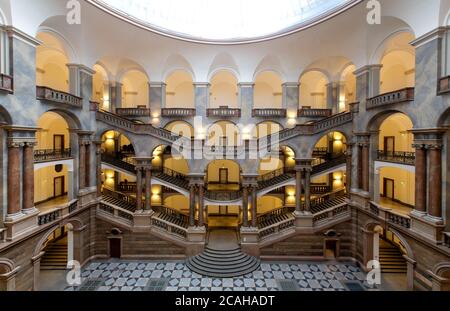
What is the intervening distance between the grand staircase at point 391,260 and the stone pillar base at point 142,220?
55.5 feet

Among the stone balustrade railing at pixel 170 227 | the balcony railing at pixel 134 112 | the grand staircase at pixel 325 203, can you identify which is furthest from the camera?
the balcony railing at pixel 134 112

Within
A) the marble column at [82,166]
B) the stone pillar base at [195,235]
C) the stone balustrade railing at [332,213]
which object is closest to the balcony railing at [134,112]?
the marble column at [82,166]

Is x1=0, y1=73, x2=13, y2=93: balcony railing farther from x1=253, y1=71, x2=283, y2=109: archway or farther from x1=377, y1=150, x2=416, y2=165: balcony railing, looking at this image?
x1=377, y1=150, x2=416, y2=165: balcony railing

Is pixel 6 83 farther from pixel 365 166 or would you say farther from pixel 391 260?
pixel 391 260

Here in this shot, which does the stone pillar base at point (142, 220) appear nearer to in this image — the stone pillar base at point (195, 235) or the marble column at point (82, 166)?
the stone pillar base at point (195, 235)

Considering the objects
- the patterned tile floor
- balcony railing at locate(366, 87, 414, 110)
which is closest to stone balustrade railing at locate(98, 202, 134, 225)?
the patterned tile floor

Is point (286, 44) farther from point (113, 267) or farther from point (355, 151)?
point (113, 267)

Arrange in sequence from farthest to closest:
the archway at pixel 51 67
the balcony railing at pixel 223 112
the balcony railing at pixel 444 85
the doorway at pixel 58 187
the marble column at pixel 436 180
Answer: the balcony railing at pixel 223 112 < the doorway at pixel 58 187 < the archway at pixel 51 67 < the marble column at pixel 436 180 < the balcony railing at pixel 444 85

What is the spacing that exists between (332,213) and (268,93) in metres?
14.3

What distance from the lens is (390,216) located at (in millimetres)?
13859

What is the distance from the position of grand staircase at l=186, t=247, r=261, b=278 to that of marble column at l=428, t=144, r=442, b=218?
11.0 metres

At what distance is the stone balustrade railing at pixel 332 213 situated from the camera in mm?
17641

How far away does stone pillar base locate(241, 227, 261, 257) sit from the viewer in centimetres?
1777

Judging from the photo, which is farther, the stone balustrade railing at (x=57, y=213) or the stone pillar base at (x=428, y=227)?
the stone balustrade railing at (x=57, y=213)
